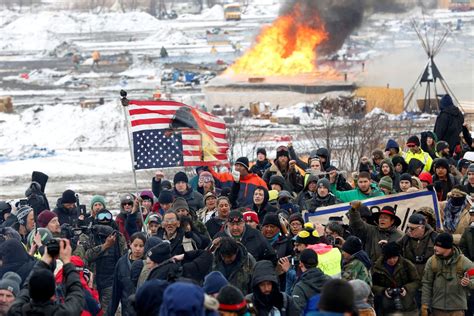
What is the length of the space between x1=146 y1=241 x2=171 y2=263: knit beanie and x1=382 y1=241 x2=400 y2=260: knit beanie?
195cm

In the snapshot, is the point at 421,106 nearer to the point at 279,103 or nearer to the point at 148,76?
the point at 279,103

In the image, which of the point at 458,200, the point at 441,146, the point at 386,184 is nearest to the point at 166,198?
the point at 386,184

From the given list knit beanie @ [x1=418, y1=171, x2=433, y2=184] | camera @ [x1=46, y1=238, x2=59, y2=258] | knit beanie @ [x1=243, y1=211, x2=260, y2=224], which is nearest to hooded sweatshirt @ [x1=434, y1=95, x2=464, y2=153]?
knit beanie @ [x1=418, y1=171, x2=433, y2=184]

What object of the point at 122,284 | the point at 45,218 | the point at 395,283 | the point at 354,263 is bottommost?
the point at 122,284

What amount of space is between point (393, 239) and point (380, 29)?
65174 millimetres

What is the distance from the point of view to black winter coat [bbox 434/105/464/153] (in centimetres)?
1856

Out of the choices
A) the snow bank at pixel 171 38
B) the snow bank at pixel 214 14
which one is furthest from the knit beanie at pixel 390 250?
the snow bank at pixel 214 14

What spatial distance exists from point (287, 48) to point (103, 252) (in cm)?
4100

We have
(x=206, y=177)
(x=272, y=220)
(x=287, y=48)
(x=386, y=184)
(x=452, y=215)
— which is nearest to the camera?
(x=272, y=220)

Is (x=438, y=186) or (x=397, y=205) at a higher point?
(x=397, y=205)

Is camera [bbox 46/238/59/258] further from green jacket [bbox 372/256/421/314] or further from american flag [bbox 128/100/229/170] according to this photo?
american flag [bbox 128/100/229/170]

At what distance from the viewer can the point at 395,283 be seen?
9.98m

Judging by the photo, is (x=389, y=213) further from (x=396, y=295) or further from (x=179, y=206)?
(x=179, y=206)

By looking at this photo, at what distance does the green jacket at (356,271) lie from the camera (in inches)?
372
